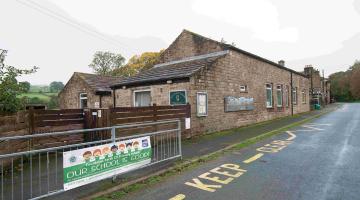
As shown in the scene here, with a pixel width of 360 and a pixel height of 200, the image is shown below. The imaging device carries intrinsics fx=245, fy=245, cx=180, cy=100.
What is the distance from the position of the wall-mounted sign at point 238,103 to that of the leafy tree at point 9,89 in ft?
33.0

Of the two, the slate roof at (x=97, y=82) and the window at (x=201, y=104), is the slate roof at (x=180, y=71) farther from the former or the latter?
the slate roof at (x=97, y=82)

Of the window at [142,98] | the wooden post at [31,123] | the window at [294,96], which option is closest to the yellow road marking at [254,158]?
the wooden post at [31,123]

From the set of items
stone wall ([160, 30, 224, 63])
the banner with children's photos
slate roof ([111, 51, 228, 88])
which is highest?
stone wall ([160, 30, 224, 63])

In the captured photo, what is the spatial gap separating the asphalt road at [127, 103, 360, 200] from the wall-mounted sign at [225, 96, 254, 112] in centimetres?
593

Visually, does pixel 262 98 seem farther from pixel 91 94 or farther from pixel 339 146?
pixel 91 94

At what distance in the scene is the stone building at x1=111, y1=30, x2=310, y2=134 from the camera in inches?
481

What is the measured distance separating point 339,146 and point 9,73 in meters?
11.8

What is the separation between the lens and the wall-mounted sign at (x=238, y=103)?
1432 centimetres

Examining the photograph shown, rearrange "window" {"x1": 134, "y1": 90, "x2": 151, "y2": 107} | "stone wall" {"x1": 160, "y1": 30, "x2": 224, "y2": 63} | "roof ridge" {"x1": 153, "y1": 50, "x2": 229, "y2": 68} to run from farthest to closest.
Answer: "stone wall" {"x1": 160, "y1": 30, "x2": 224, "y2": 63}
"roof ridge" {"x1": 153, "y1": 50, "x2": 229, "y2": 68}
"window" {"x1": 134, "y1": 90, "x2": 151, "y2": 107}

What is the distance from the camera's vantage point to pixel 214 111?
519 inches

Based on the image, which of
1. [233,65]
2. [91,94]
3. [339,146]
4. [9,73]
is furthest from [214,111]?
[91,94]

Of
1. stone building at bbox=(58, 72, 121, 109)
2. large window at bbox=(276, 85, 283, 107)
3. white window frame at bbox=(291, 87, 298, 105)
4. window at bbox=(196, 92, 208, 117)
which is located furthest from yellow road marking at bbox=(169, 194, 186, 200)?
white window frame at bbox=(291, 87, 298, 105)

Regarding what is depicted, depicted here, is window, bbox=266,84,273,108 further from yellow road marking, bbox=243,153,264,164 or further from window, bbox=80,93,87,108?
window, bbox=80,93,87,108

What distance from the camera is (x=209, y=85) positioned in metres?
12.9
